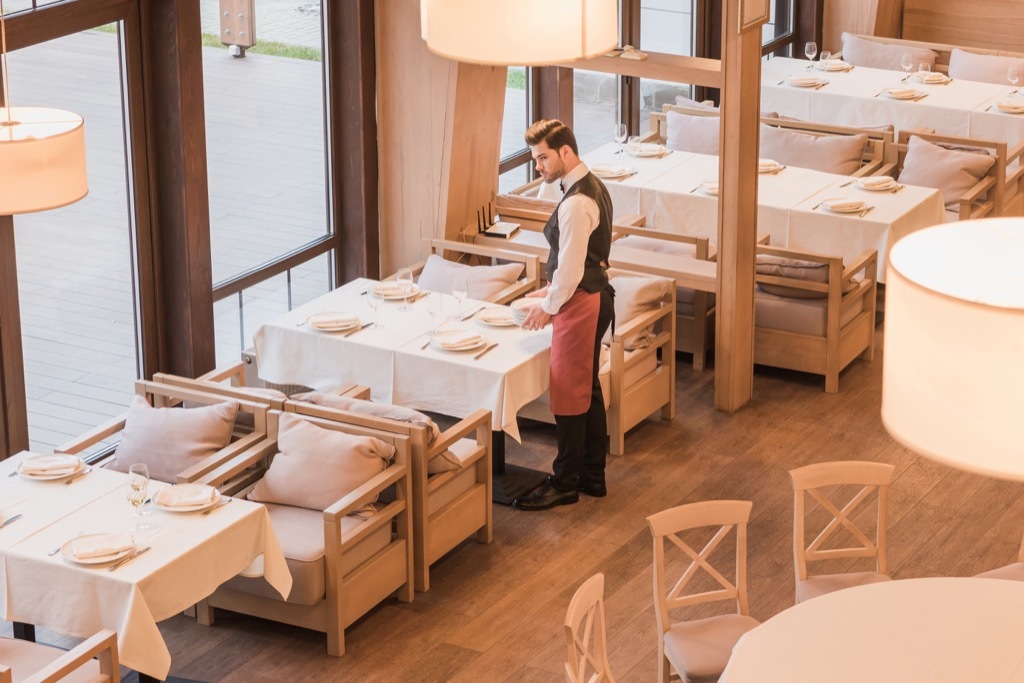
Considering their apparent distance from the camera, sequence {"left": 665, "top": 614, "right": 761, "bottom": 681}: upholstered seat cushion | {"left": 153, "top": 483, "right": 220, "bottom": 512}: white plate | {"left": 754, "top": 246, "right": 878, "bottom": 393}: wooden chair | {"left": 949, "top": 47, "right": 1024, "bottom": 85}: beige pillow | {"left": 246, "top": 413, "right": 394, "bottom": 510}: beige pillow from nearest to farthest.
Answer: {"left": 665, "top": 614, "right": 761, "bottom": 681}: upholstered seat cushion → {"left": 153, "top": 483, "right": 220, "bottom": 512}: white plate → {"left": 246, "top": 413, "right": 394, "bottom": 510}: beige pillow → {"left": 754, "top": 246, "right": 878, "bottom": 393}: wooden chair → {"left": 949, "top": 47, "right": 1024, "bottom": 85}: beige pillow

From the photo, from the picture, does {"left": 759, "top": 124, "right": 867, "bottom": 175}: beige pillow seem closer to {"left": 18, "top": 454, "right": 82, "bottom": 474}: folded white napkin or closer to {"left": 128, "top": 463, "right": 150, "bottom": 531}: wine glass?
{"left": 18, "top": 454, "right": 82, "bottom": 474}: folded white napkin

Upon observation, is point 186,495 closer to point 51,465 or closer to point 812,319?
point 51,465

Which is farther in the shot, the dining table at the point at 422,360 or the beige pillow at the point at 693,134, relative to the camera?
the beige pillow at the point at 693,134

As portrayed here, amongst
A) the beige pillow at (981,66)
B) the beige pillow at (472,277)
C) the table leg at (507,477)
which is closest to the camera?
the table leg at (507,477)

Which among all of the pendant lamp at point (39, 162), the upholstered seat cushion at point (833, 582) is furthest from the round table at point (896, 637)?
the pendant lamp at point (39, 162)

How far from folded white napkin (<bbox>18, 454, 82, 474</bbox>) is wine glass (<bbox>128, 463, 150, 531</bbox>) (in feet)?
1.66

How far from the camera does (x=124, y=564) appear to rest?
4.88 meters

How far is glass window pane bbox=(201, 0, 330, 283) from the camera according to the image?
24.2 feet

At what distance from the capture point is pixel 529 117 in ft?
33.2

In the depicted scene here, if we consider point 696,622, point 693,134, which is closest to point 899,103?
point 693,134

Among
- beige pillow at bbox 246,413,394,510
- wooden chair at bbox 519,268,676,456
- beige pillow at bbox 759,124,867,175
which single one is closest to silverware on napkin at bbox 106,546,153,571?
beige pillow at bbox 246,413,394,510

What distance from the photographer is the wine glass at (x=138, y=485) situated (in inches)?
196

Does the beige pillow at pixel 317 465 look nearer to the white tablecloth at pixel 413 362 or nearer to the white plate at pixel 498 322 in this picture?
the white tablecloth at pixel 413 362

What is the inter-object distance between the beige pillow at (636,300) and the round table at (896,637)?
10.4 feet
